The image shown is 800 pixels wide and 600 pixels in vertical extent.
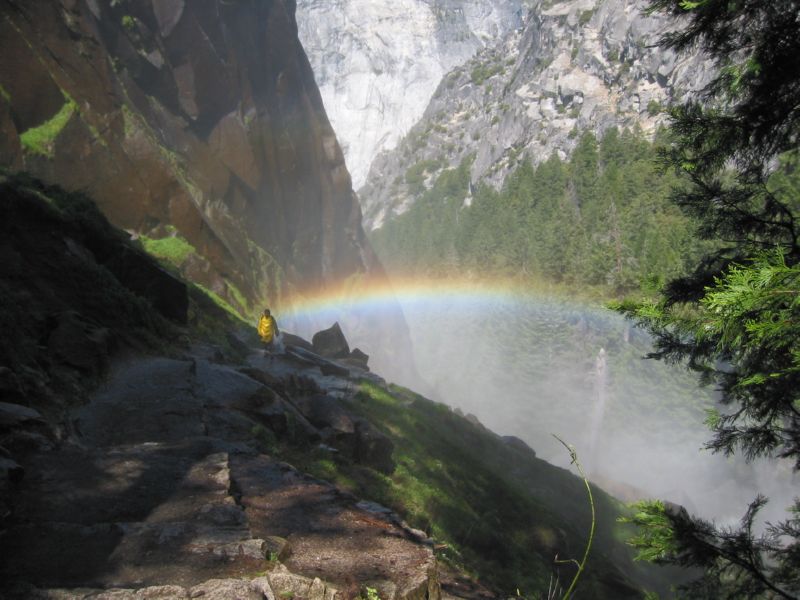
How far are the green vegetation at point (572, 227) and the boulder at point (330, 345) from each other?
2570 cm

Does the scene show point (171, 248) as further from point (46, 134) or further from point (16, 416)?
point (16, 416)

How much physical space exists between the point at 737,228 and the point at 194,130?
31.3 metres

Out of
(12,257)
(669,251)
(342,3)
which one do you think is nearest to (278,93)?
(669,251)

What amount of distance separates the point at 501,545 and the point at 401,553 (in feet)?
21.6

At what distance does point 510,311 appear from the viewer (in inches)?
2901

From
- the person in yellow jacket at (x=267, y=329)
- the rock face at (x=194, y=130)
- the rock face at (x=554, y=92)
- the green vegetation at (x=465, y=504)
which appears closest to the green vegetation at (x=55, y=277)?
the person in yellow jacket at (x=267, y=329)

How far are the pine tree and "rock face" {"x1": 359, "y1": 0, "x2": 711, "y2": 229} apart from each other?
6416cm

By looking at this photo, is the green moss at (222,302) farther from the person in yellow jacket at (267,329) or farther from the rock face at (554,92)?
the rock face at (554,92)

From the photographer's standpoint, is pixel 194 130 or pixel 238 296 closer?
pixel 238 296

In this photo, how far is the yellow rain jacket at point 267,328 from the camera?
16.1 m

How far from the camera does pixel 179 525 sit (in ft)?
14.7

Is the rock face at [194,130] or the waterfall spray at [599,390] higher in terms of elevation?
the rock face at [194,130]

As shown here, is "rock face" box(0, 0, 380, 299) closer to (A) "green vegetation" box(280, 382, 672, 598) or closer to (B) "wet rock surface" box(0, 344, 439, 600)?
(A) "green vegetation" box(280, 382, 672, 598)

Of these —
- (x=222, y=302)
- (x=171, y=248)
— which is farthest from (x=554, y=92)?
(x=171, y=248)
